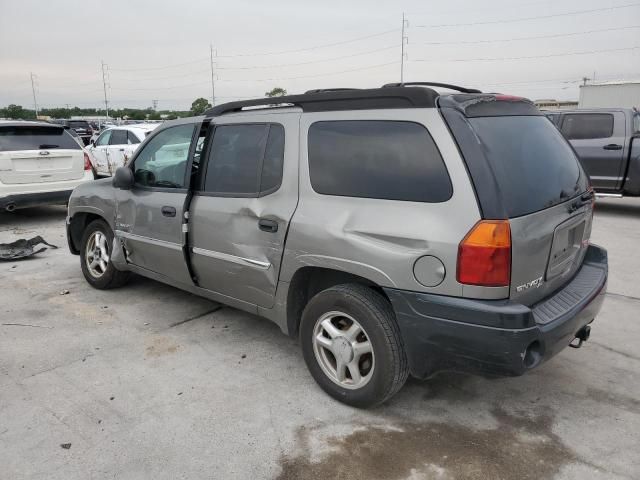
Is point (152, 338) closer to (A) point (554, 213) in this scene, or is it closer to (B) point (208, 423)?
(B) point (208, 423)

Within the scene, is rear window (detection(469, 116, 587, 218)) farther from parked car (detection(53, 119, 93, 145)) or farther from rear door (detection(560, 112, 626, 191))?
parked car (detection(53, 119, 93, 145))

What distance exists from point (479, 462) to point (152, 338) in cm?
264

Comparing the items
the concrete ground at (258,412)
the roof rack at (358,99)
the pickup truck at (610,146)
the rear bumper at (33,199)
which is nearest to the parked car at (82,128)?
the rear bumper at (33,199)

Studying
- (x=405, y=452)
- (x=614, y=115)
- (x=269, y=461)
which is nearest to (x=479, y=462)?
(x=405, y=452)

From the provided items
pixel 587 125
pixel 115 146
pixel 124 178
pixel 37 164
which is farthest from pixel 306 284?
pixel 115 146

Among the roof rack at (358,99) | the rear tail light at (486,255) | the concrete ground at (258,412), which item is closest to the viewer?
the rear tail light at (486,255)

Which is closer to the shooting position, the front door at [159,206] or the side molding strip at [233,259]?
the side molding strip at [233,259]

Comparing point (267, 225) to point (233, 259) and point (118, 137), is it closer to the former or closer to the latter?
point (233, 259)

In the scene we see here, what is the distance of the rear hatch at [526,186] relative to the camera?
8.29ft

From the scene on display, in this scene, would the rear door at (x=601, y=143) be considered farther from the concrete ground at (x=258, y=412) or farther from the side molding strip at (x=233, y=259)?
the side molding strip at (x=233, y=259)

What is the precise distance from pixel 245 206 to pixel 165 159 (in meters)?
1.25

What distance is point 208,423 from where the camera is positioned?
2.95m

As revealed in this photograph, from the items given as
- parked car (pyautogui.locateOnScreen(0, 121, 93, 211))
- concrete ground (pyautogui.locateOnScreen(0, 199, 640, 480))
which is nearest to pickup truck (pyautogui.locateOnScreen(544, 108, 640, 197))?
concrete ground (pyautogui.locateOnScreen(0, 199, 640, 480))

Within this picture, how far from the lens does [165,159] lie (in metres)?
4.34
